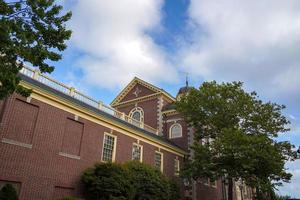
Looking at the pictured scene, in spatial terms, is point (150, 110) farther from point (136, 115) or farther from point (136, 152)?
point (136, 152)

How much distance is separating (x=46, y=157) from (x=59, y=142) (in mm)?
1483

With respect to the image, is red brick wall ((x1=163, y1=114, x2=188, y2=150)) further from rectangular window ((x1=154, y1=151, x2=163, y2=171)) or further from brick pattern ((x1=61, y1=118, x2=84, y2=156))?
brick pattern ((x1=61, y1=118, x2=84, y2=156))

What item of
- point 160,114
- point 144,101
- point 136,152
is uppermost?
point 144,101

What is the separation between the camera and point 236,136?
75.9 feet

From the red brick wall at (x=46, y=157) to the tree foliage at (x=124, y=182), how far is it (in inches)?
40.3

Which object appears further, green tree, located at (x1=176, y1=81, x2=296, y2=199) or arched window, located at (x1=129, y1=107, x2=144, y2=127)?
arched window, located at (x1=129, y1=107, x2=144, y2=127)

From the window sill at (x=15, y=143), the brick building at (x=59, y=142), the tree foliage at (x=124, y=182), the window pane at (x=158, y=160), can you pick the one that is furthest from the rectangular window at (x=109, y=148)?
the window sill at (x=15, y=143)

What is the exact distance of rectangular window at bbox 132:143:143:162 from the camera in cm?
2653

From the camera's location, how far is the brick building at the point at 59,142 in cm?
1722

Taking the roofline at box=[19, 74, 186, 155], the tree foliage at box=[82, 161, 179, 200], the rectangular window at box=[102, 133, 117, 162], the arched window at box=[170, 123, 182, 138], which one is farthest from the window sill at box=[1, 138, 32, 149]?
the arched window at box=[170, 123, 182, 138]

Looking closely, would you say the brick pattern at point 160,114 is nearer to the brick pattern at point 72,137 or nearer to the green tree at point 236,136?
the green tree at point 236,136

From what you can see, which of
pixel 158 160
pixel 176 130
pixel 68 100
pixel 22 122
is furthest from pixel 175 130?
pixel 22 122

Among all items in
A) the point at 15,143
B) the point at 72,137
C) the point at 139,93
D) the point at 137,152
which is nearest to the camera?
the point at 15,143

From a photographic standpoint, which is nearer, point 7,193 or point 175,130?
point 7,193
